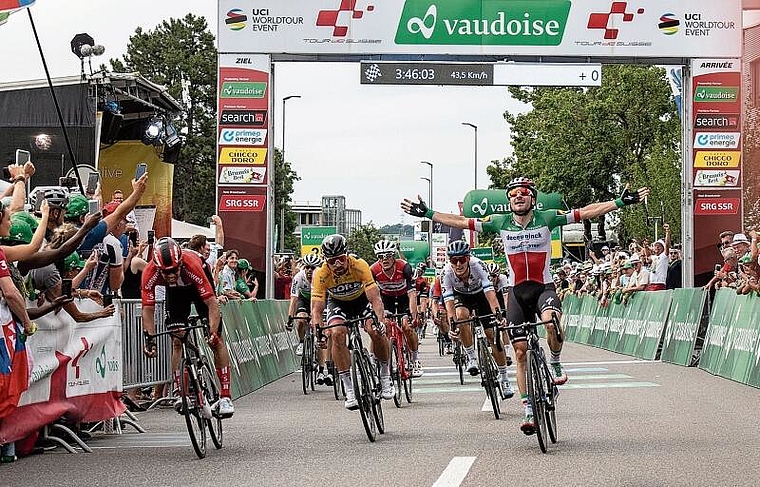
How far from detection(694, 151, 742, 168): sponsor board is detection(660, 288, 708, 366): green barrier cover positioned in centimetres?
655

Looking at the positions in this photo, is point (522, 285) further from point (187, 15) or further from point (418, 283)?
point (187, 15)

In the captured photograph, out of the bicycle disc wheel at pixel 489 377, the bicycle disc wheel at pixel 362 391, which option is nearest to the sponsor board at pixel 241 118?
the bicycle disc wheel at pixel 489 377

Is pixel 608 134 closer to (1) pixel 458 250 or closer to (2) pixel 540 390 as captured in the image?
(1) pixel 458 250

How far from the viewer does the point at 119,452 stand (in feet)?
37.6

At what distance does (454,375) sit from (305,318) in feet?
12.2

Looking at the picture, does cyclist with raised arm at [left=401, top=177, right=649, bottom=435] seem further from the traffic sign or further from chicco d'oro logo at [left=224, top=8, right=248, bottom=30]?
chicco d'oro logo at [left=224, top=8, right=248, bottom=30]

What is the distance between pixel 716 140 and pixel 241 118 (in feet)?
34.3

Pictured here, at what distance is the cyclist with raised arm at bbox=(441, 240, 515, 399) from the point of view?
50.2 feet

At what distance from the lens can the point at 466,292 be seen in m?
15.8

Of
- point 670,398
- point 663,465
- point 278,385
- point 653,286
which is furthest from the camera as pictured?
point 653,286

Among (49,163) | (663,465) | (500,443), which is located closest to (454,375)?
(49,163)

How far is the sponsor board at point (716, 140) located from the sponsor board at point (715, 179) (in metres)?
0.58

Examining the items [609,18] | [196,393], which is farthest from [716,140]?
[196,393]

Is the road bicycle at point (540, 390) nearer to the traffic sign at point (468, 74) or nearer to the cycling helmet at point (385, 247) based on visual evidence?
the cycling helmet at point (385, 247)
